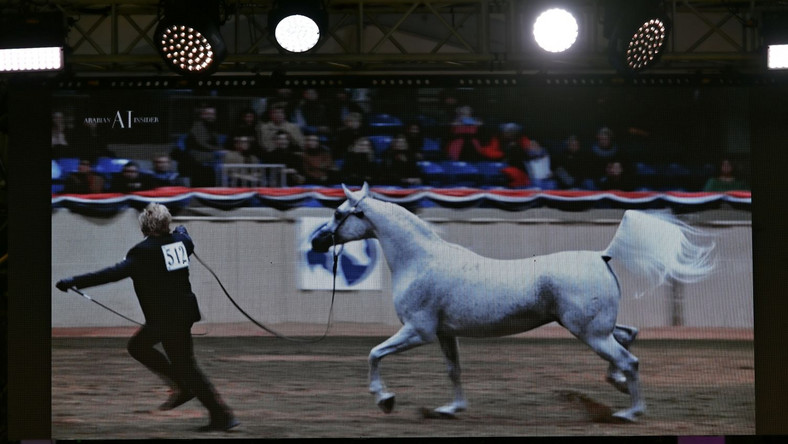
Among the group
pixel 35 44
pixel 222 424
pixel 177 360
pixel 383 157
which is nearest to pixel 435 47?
pixel 383 157

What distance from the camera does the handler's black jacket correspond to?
195 inches

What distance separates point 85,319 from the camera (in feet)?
16.2

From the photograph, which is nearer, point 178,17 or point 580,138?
point 178,17

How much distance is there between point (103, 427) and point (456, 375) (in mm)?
1917

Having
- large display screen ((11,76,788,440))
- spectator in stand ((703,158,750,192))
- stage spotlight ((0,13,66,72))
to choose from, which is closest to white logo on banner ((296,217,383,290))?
large display screen ((11,76,788,440))

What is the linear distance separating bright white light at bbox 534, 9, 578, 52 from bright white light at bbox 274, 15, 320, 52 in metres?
1.18

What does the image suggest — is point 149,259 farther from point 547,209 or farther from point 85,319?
point 547,209

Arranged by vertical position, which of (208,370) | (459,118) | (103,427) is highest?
(459,118)

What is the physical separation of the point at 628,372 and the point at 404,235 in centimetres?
141

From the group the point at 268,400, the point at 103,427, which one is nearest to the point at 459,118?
the point at 268,400

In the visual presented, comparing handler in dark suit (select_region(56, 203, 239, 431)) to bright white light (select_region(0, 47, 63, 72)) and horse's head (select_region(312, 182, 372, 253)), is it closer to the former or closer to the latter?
horse's head (select_region(312, 182, 372, 253))

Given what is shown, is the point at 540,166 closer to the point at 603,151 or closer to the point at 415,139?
the point at 603,151

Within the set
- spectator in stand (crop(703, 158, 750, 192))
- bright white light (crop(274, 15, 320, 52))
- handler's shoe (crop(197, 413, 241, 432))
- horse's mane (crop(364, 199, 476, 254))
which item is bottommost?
handler's shoe (crop(197, 413, 241, 432))

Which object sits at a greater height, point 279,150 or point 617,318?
point 279,150
